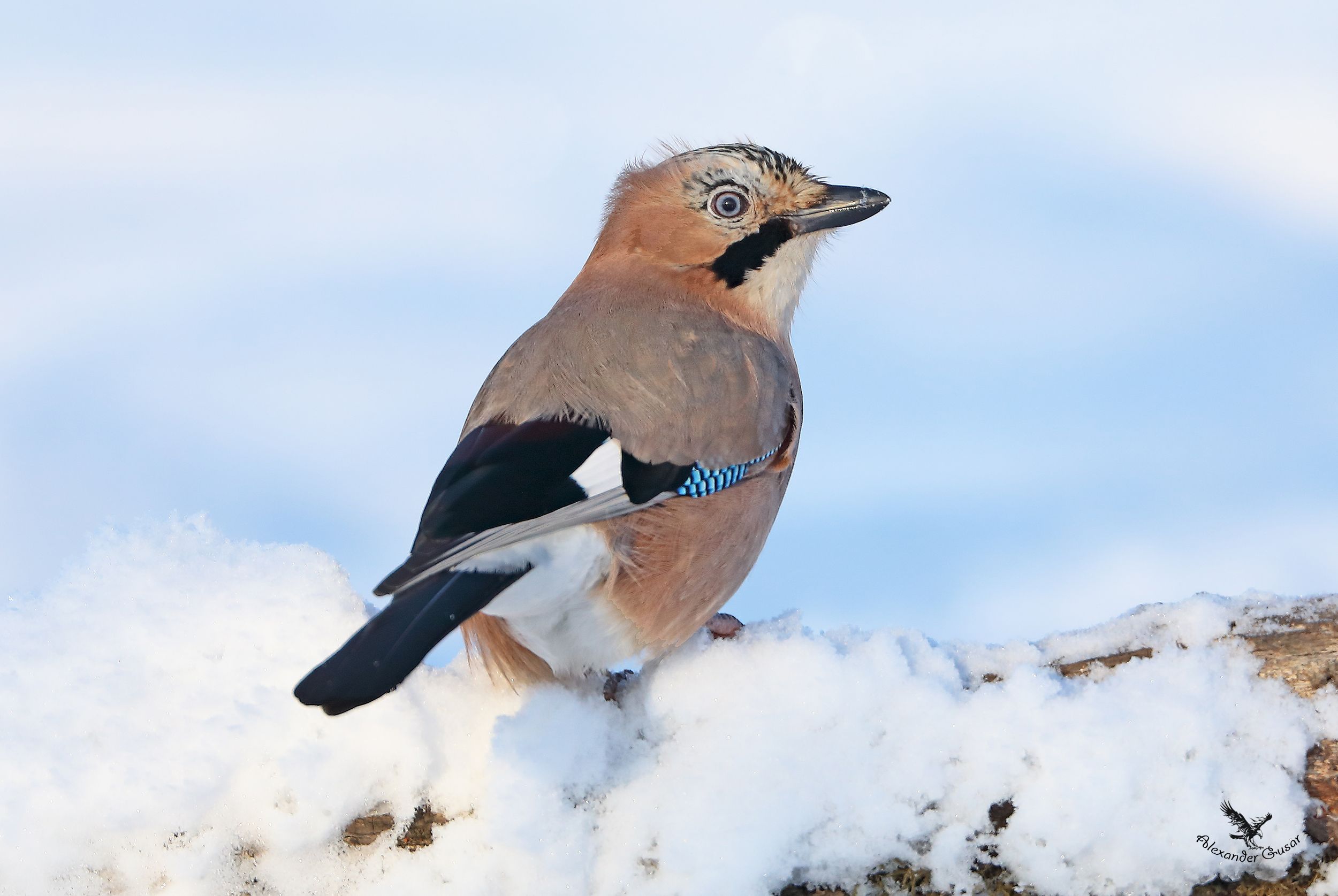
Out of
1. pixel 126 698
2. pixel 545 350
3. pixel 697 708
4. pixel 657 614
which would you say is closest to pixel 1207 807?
pixel 697 708

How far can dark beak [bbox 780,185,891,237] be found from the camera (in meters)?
4.05

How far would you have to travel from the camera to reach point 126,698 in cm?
290

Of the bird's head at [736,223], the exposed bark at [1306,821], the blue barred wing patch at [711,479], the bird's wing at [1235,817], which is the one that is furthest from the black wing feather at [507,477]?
the bird's wing at [1235,817]

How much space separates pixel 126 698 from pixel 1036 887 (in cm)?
224

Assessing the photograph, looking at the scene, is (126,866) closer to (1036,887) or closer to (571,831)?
(571,831)

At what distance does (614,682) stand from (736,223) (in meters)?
1.63

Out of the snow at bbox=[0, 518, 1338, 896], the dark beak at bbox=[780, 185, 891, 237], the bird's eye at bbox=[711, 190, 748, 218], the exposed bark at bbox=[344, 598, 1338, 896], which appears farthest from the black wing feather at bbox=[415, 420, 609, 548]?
the dark beak at bbox=[780, 185, 891, 237]

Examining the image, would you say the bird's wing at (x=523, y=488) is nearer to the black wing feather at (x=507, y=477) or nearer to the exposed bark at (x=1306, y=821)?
the black wing feather at (x=507, y=477)

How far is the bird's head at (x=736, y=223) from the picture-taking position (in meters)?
3.93

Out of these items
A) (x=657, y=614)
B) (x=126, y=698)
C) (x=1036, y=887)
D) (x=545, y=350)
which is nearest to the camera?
(x=1036, y=887)

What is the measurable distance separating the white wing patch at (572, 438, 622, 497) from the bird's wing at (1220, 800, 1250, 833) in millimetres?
1616

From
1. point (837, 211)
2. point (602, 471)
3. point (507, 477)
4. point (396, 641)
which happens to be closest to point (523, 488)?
point (507, 477)

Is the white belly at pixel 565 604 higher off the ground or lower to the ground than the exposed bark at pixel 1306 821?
higher

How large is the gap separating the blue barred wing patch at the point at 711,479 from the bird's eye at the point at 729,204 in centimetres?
102
